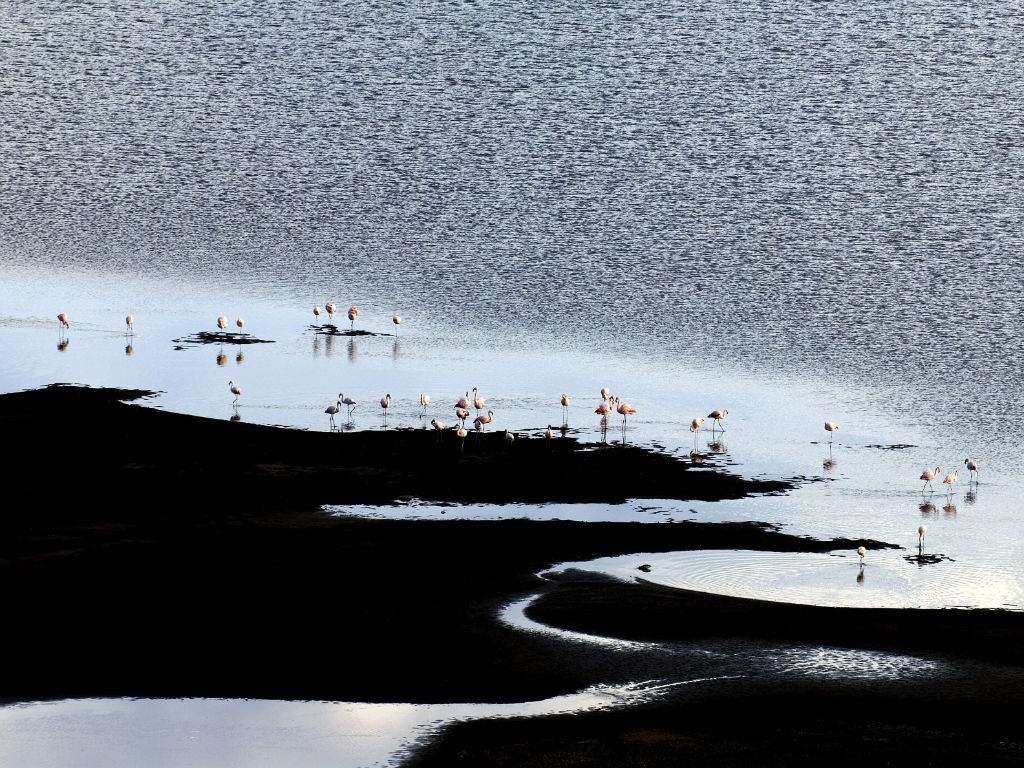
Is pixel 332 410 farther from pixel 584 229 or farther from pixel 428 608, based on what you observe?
pixel 584 229

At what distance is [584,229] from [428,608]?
23584 millimetres

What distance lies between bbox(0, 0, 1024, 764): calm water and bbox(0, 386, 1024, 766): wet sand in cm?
106

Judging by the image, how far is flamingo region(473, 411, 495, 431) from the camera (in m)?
26.0

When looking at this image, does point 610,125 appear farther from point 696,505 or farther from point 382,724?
point 382,724

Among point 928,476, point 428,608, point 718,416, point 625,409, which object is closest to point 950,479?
point 928,476

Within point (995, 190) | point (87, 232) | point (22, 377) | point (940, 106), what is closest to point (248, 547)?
point (22, 377)

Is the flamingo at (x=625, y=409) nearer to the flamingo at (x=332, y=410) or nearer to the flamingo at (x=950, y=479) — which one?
the flamingo at (x=332, y=410)

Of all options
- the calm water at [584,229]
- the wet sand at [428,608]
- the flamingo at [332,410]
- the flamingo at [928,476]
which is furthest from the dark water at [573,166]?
the wet sand at [428,608]

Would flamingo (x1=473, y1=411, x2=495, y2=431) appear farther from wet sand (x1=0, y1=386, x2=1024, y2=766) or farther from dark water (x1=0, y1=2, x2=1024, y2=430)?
dark water (x1=0, y1=2, x2=1024, y2=430)

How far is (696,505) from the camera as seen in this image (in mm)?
23266

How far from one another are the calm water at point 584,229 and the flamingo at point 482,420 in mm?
773

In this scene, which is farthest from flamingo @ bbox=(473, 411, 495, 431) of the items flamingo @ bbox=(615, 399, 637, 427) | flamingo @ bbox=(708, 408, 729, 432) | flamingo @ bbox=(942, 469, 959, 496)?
flamingo @ bbox=(942, 469, 959, 496)

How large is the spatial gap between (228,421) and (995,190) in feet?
80.5

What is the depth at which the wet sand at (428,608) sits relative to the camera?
15.9 meters
